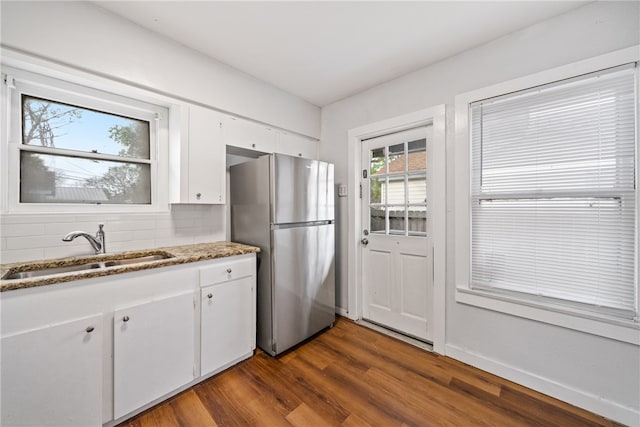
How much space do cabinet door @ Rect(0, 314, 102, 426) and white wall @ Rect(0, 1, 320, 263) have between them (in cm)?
66

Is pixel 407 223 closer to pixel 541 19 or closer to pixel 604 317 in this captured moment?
pixel 604 317

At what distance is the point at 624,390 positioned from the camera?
1.42 m

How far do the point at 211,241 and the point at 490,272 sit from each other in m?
2.44

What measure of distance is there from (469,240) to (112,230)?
2.78m

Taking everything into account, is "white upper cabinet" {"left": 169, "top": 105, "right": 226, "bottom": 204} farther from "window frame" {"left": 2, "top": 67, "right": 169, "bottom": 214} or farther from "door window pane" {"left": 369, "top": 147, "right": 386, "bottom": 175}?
"door window pane" {"left": 369, "top": 147, "right": 386, "bottom": 175}

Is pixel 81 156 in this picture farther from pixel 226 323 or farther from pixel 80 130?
pixel 226 323

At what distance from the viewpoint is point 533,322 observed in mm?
1700

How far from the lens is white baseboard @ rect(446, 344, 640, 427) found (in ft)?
4.65

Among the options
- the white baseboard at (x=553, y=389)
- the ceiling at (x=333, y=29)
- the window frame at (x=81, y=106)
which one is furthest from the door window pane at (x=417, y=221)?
the window frame at (x=81, y=106)

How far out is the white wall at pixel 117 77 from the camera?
4.67 ft

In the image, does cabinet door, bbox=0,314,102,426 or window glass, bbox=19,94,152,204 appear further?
window glass, bbox=19,94,152,204

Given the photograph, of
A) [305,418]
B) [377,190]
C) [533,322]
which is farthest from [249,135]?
[533,322]

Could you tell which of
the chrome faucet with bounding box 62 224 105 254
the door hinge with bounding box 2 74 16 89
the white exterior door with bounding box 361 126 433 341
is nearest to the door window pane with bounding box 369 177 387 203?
the white exterior door with bounding box 361 126 433 341

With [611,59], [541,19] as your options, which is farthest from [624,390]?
[541,19]
